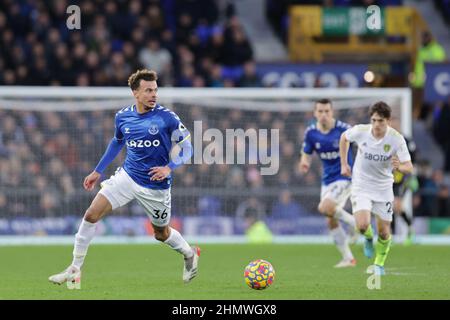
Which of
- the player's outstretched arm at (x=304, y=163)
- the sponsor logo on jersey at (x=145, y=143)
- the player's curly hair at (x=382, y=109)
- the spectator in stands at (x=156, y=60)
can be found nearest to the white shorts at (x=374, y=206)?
the player's curly hair at (x=382, y=109)

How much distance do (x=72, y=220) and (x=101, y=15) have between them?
512cm

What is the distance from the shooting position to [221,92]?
22.2 metres

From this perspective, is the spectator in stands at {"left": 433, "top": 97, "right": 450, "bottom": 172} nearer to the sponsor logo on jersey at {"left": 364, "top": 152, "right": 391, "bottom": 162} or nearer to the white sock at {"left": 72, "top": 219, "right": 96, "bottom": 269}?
the sponsor logo on jersey at {"left": 364, "top": 152, "right": 391, "bottom": 162}

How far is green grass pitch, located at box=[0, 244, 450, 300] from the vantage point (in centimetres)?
1115

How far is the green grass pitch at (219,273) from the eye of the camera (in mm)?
11148

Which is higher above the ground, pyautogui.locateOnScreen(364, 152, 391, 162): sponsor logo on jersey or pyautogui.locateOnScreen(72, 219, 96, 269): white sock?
pyautogui.locateOnScreen(364, 152, 391, 162): sponsor logo on jersey

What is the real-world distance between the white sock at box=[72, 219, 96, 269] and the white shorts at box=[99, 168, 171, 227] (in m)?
0.33

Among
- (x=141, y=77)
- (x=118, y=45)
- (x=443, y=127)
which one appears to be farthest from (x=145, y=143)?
(x=443, y=127)

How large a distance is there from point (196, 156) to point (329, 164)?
5.67 m

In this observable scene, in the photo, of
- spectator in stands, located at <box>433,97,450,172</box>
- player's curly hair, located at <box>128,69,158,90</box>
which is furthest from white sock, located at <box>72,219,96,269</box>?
spectator in stands, located at <box>433,97,450,172</box>

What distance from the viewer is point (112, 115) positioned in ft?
72.4

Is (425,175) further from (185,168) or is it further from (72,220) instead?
(72,220)

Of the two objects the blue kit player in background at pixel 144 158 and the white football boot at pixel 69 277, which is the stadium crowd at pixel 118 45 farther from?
the white football boot at pixel 69 277

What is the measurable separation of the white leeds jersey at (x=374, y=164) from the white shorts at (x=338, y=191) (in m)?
2.18
